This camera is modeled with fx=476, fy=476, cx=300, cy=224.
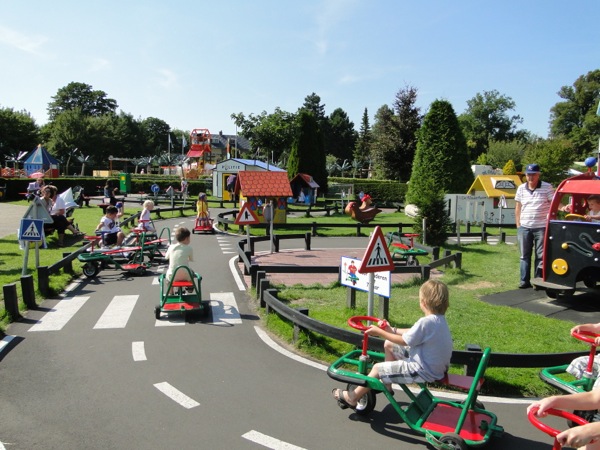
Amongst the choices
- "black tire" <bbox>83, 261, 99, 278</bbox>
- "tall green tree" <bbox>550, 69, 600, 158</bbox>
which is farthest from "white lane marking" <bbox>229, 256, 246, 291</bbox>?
"tall green tree" <bbox>550, 69, 600, 158</bbox>

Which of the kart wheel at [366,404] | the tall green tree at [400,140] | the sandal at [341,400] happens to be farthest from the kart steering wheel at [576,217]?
the tall green tree at [400,140]

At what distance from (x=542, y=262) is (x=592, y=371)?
4.86 meters

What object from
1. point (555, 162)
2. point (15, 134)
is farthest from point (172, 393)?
point (15, 134)

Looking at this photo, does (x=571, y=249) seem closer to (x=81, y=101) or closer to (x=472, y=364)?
(x=472, y=364)

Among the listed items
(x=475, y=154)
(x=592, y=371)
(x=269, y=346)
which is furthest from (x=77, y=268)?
(x=475, y=154)

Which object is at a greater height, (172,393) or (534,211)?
(534,211)

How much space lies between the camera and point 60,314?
8625 mm

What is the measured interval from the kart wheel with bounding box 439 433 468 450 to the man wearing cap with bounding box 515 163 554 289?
245 inches

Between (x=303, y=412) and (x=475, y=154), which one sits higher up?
(x=475, y=154)

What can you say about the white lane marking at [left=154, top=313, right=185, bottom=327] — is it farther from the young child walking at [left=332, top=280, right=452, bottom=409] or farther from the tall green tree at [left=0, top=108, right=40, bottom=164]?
the tall green tree at [left=0, top=108, right=40, bottom=164]

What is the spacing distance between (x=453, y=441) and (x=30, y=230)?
9100mm

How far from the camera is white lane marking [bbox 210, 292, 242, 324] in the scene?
27.8 ft

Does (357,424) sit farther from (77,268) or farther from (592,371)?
(77,268)

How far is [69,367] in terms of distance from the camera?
619 cm
